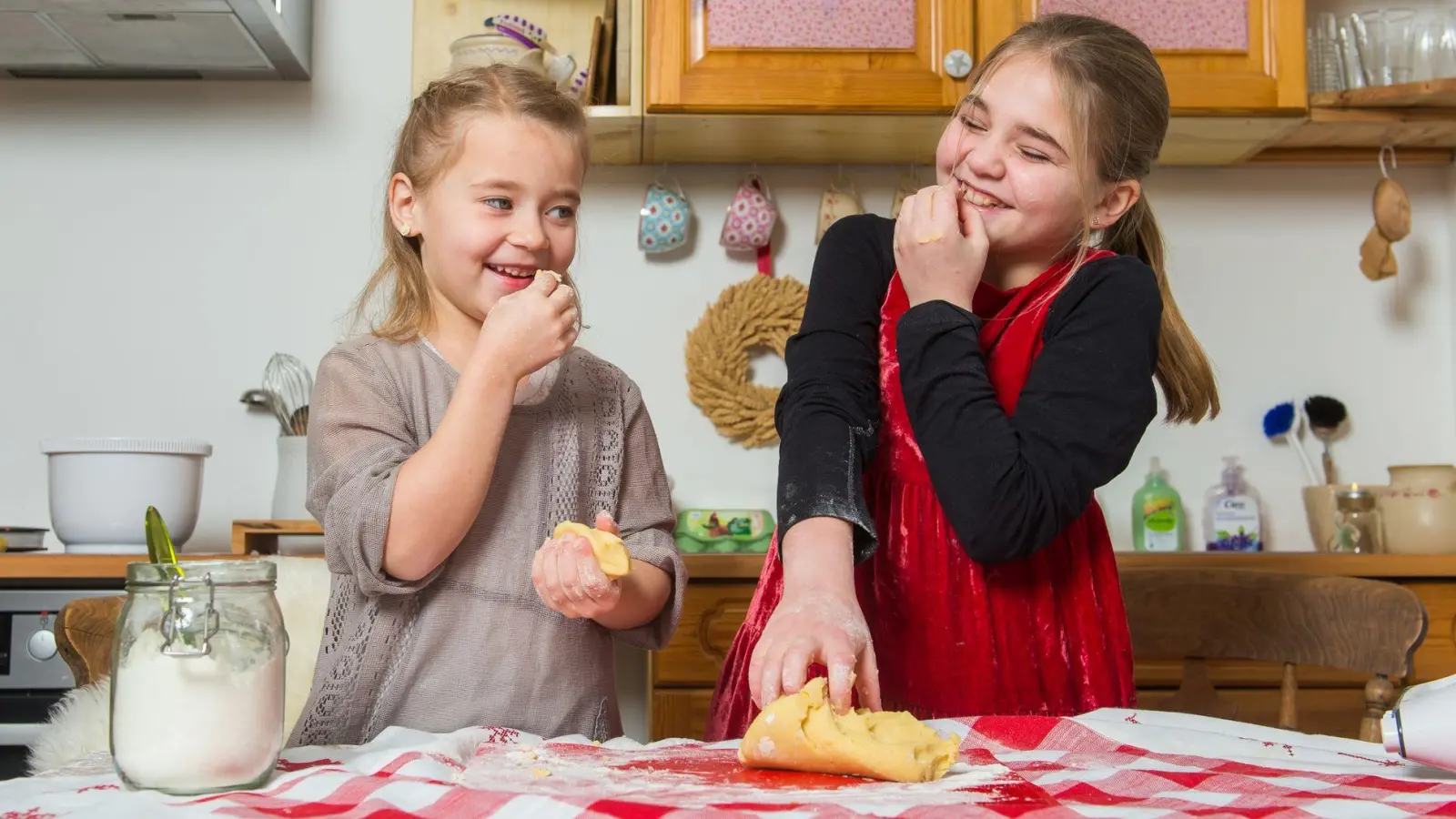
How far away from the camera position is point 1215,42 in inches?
84.5

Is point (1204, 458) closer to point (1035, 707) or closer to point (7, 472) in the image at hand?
point (1035, 707)

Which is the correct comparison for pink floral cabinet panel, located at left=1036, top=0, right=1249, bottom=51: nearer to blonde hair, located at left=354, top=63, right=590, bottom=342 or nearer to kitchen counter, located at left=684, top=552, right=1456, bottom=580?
kitchen counter, located at left=684, top=552, right=1456, bottom=580

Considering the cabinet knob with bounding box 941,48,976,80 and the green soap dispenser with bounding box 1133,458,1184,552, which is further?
the green soap dispenser with bounding box 1133,458,1184,552

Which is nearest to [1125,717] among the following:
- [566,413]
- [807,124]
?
[566,413]

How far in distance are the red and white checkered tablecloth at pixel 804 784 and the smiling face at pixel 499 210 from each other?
0.45 metres

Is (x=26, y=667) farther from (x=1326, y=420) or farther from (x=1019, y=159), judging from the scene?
(x=1326, y=420)

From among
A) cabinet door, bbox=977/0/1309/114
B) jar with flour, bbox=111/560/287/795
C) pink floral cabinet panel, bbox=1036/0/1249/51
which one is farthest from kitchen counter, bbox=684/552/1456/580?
jar with flour, bbox=111/560/287/795

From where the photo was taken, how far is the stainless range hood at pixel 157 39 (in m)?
2.00

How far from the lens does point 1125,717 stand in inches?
29.8

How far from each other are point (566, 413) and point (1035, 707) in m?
0.47

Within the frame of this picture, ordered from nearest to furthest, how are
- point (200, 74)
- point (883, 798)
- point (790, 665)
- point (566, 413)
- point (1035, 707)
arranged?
point (883, 798) → point (790, 665) → point (1035, 707) → point (566, 413) → point (200, 74)

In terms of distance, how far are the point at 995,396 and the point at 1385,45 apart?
6.01ft

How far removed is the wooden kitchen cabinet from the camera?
199cm

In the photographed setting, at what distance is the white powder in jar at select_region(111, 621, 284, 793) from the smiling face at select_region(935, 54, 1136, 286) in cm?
66
